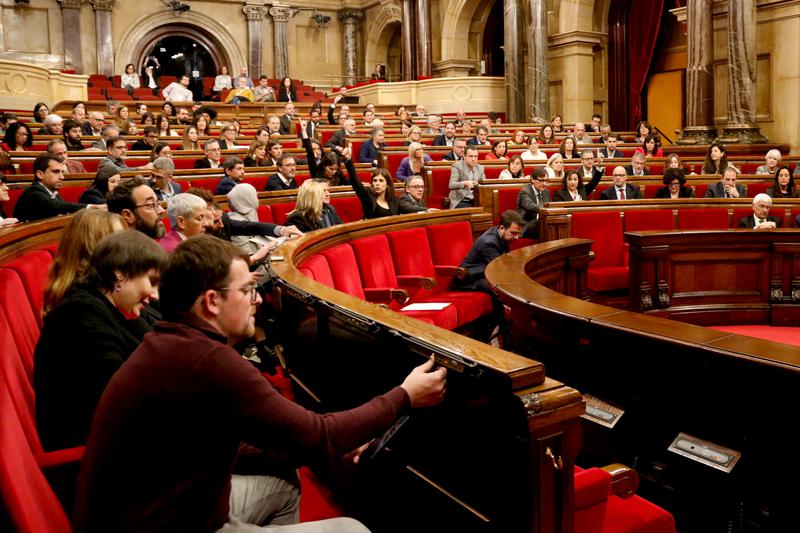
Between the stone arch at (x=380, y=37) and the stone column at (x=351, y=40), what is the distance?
332mm

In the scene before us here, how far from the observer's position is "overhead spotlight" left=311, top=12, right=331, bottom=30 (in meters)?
19.5

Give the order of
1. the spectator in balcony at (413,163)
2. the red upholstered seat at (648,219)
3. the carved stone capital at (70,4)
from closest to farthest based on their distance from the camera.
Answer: the red upholstered seat at (648,219) < the spectator in balcony at (413,163) < the carved stone capital at (70,4)

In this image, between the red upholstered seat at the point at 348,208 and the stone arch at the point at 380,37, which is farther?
the stone arch at the point at 380,37

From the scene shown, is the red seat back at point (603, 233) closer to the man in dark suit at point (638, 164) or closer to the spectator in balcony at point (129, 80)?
the man in dark suit at point (638, 164)

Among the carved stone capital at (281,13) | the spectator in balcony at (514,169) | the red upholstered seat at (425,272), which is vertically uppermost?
the carved stone capital at (281,13)

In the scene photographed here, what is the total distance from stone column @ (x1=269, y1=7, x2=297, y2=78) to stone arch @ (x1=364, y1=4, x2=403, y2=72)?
2.13 meters

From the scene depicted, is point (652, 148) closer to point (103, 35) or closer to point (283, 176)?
point (283, 176)

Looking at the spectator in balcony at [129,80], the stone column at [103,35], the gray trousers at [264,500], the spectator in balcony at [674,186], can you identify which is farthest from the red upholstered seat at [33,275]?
the stone column at [103,35]

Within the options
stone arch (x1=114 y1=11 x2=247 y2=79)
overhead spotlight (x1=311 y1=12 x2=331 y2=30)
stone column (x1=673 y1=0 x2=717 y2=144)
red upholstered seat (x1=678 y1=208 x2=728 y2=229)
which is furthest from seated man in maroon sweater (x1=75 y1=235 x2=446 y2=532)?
overhead spotlight (x1=311 y1=12 x2=331 y2=30)

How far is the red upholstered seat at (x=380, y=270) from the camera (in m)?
4.07

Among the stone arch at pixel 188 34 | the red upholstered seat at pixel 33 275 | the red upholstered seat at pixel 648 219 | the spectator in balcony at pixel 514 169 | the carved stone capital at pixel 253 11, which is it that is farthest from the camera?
the carved stone capital at pixel 253 11

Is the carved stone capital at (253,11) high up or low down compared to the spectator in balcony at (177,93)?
up

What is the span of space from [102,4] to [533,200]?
14210 mm

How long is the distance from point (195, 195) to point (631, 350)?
206 centimetres
